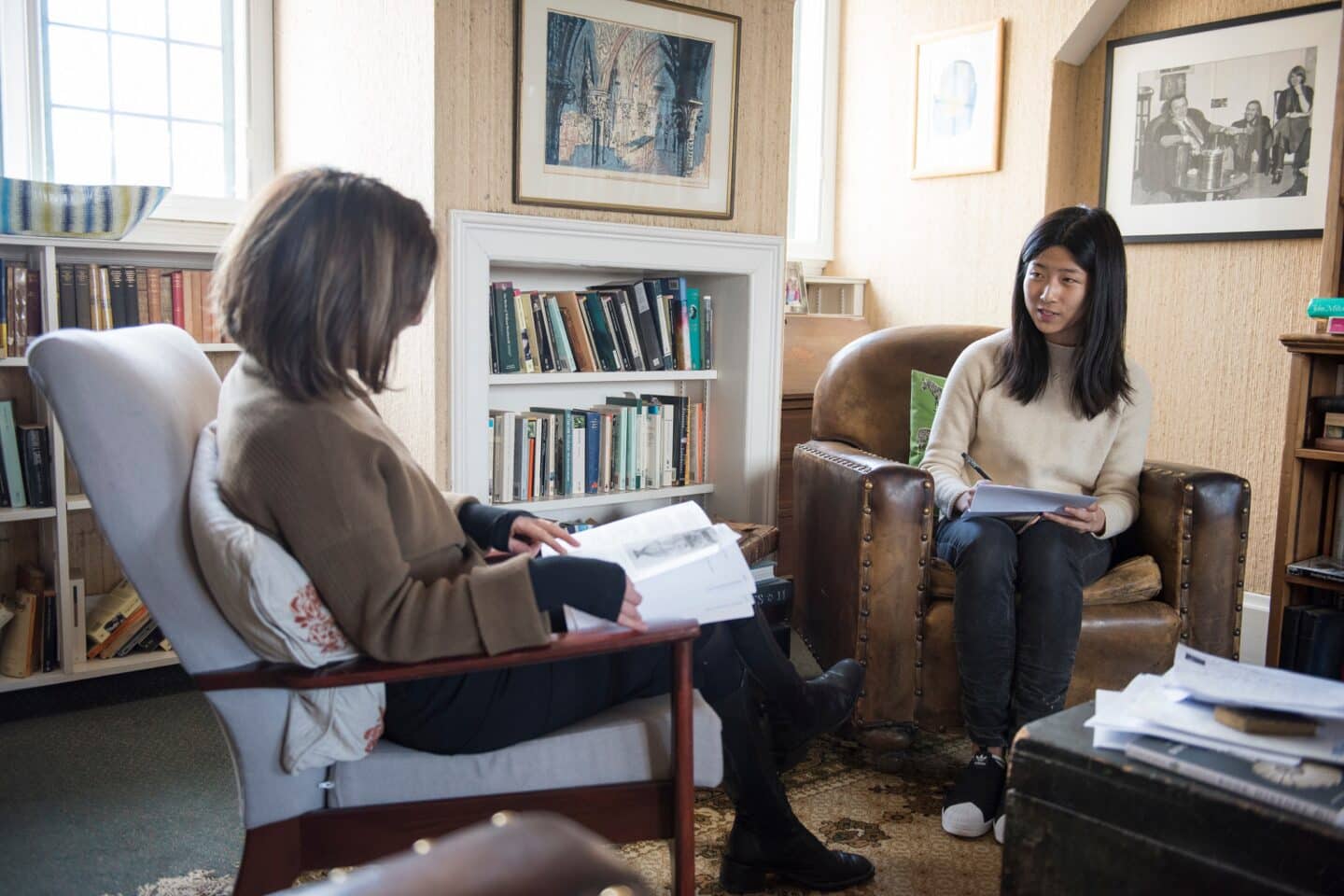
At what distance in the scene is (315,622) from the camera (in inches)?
51.4

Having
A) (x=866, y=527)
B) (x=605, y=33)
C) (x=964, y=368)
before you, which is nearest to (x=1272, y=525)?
(x=964, y=368)

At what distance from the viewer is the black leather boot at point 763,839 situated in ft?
5.63

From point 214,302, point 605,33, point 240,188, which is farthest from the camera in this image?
point 240,188

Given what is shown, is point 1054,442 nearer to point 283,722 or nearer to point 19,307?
point 283,722

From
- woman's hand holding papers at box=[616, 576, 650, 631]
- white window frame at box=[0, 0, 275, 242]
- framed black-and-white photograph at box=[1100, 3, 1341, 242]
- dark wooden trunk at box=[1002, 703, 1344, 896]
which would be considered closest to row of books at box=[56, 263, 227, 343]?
white window frame at box=[0, 0, 275, 242]

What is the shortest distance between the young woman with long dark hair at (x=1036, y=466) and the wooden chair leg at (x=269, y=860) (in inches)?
47.9

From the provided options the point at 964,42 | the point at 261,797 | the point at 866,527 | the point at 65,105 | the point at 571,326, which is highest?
the point at 964,42

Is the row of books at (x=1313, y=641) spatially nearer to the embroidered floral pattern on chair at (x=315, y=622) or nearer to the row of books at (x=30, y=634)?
the embroidered floral pattern on chair at (x=315, y=622)

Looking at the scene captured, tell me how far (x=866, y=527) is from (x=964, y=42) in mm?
2249

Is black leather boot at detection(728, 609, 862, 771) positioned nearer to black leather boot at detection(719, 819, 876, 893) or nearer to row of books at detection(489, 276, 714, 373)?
black leather boot at detection(719, 819, 876, 893)

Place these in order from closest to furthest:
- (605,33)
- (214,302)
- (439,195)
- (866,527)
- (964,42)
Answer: (214,302), (866,527), (439,195), (605,33), (964,42)

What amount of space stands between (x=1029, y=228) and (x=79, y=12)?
2.85 meters

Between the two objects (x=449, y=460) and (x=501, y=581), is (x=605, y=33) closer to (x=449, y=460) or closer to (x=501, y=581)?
(x=449, y=460)

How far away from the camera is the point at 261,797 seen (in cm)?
135
